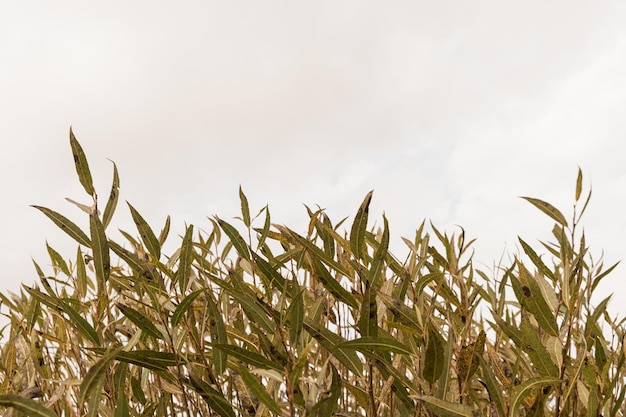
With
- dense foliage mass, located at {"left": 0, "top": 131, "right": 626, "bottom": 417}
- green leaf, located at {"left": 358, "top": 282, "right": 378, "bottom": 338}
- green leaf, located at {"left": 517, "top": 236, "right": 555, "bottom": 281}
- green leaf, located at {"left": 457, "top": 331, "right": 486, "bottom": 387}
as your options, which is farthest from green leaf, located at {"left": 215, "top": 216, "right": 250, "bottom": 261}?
green leaf, located at {"left": 517, "top": 236, "right": 555, "bottom": 281}

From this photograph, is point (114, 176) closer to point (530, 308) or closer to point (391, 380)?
point (391, 380)

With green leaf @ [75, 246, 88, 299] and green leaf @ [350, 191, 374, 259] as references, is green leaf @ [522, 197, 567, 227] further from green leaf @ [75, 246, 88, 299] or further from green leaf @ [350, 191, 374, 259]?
green leaf @ [75, 246, 88, 299]

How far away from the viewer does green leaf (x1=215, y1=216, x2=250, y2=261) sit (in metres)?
1.08

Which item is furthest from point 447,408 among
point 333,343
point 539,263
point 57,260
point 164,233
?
point 57,260

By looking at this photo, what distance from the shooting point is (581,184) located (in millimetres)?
1050

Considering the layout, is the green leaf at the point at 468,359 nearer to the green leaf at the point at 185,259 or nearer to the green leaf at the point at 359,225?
the green leaf at the point at 359,225

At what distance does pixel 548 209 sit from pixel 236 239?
0.56 metres

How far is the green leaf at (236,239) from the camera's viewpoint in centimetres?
108

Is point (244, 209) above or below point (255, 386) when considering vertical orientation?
above

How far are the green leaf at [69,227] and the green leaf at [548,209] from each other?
0.77 meters

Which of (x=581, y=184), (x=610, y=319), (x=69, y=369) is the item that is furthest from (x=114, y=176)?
(x=610, y=319)

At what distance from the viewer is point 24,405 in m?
0.68

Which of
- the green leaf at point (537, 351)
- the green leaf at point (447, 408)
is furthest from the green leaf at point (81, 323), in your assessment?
the green leaf at point (537, 351)

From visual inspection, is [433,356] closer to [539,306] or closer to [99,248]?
[539,306]
